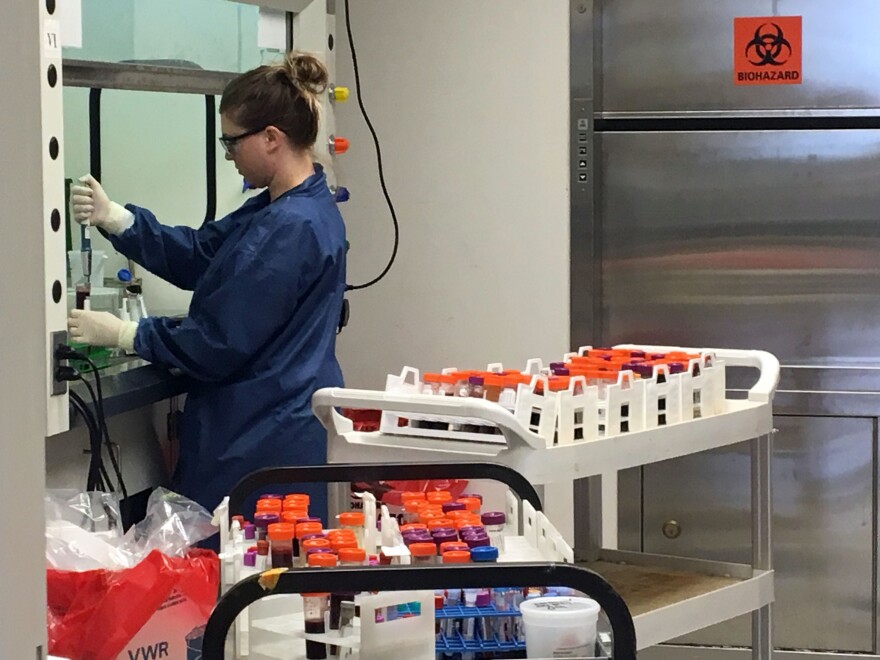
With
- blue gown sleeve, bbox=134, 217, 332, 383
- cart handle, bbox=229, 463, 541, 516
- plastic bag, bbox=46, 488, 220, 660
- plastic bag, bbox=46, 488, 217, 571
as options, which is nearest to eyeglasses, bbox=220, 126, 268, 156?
blue gown sleeve, bbox=134, 217, 332, 383

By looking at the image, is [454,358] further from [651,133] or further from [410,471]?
[410,471]

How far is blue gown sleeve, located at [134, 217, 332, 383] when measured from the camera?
224cm

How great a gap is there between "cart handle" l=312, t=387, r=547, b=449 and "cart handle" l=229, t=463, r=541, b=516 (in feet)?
0.33

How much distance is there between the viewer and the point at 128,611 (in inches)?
60.6

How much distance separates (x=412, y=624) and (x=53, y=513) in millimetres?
713

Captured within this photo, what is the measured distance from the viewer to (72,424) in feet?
6.35

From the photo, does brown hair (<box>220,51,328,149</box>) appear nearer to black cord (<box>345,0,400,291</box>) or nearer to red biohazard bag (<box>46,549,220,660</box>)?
black cord (<box>345,0,400,291</box>)

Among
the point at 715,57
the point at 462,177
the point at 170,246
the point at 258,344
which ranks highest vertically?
the point at 715,57

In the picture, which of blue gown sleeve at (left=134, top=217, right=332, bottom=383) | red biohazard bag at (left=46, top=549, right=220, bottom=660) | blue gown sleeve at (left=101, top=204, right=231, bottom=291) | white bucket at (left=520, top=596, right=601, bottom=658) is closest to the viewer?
white bucket at (left=520, top=596, right=601, bottom=658)

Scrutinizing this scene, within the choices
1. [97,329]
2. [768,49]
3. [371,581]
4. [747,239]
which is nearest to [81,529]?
[97,329]

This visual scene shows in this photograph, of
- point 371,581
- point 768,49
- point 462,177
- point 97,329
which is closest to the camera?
point 371,581

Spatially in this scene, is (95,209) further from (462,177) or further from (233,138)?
(462,177)

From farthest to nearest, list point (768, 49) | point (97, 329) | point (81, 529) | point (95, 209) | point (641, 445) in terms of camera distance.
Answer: point (768, 49)
point (95, 209)
point (97, 329)
point (641, 445)
point (81, 529)

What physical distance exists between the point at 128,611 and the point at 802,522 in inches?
84.8
